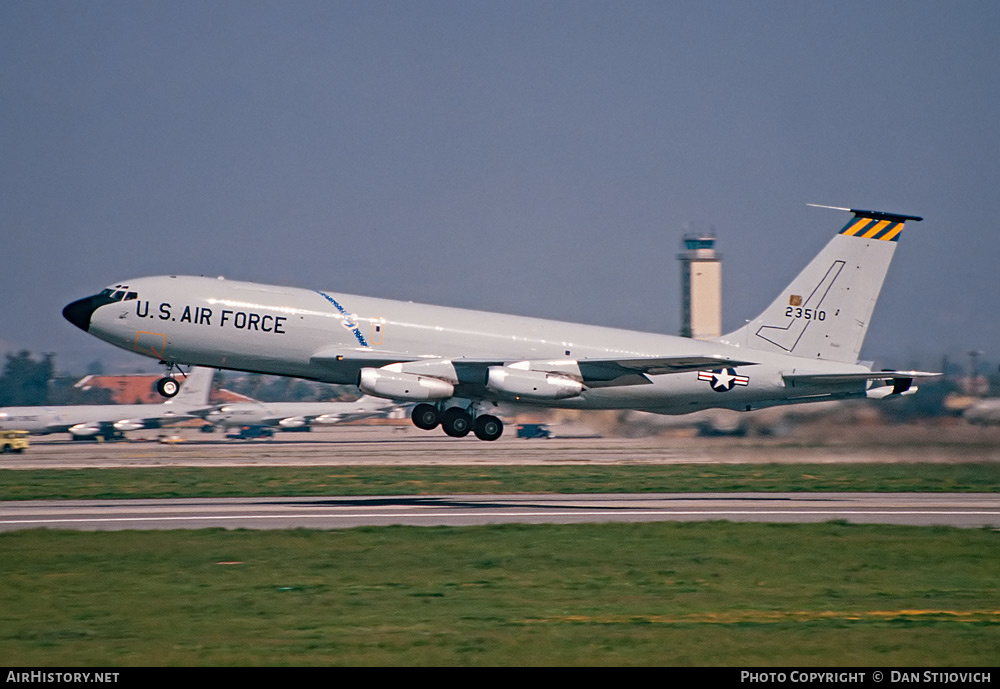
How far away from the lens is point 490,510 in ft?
105

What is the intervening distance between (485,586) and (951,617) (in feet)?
25.6

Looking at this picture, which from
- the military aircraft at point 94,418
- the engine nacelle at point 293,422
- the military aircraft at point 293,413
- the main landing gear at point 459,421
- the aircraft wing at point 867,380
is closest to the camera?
the aircraft wing at point 867,380

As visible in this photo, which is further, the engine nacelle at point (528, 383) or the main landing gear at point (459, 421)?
the main landing gear at point (459, 421)

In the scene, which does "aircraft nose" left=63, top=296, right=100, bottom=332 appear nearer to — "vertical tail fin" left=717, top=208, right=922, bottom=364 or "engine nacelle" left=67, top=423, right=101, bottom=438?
"vertical tail fin" left=717, top=208, right=922, bottom=364

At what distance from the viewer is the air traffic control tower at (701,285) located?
338 feet

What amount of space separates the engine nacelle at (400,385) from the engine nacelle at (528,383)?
5.23 feet

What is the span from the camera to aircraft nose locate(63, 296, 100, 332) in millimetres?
34844

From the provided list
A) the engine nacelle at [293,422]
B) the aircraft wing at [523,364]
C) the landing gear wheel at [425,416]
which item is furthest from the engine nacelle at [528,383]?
the engine nacelle at [293,422]

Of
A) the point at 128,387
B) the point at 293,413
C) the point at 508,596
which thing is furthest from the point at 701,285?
the point at 508,596

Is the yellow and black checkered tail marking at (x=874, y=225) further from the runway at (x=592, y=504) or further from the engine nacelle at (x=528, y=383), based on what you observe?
the engine nacelle at (x=528, y=383)

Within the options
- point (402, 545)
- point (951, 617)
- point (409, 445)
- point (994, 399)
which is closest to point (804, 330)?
point (994, 399)

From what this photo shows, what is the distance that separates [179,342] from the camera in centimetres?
3438

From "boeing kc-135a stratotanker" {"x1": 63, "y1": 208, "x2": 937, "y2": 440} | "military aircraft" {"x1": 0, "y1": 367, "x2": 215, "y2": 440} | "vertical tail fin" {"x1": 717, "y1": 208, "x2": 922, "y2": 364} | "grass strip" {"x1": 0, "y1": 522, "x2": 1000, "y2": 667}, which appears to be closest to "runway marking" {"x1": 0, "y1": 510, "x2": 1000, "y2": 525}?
"grass strip" {"x1": 0, "y1": 522, "x2": 1000, "y2": 667}
